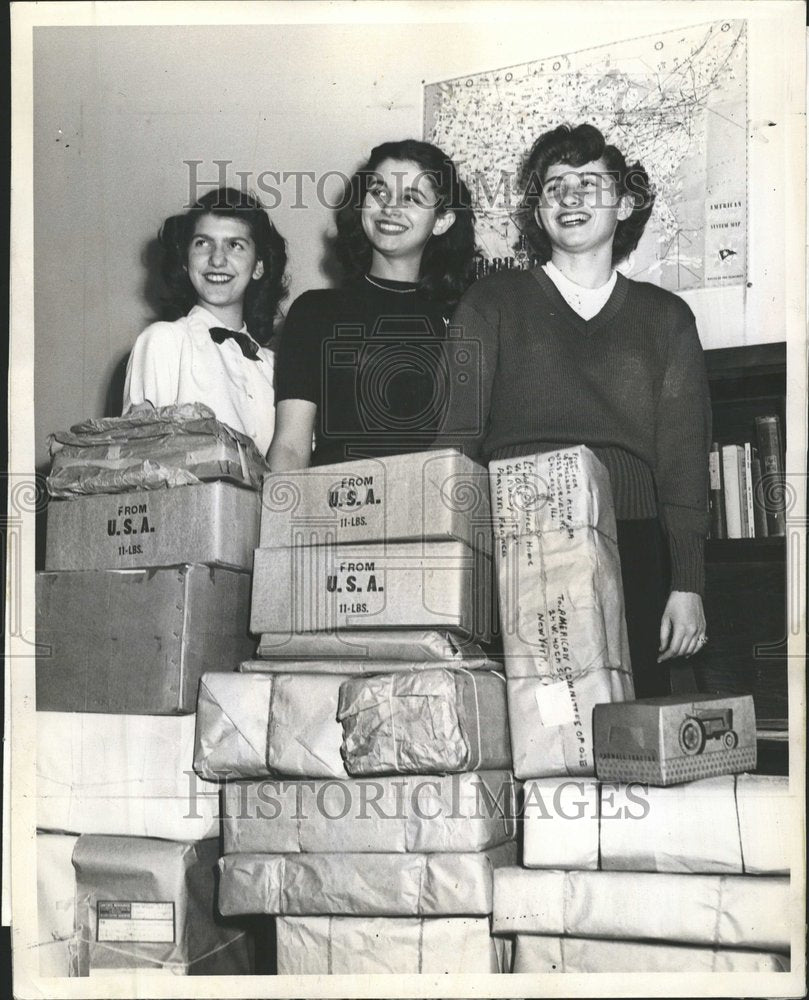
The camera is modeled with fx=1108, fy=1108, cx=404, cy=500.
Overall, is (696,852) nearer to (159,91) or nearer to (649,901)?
(649,901)

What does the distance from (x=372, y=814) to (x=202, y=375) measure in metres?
1.18

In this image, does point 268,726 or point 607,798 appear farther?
point 268,726

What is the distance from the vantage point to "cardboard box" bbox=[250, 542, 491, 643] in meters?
2.06

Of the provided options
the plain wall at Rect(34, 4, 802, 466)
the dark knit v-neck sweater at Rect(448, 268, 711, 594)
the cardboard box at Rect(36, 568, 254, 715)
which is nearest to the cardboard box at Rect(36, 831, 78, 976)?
the cardboard box at Rect(36, 568, 254, 715)

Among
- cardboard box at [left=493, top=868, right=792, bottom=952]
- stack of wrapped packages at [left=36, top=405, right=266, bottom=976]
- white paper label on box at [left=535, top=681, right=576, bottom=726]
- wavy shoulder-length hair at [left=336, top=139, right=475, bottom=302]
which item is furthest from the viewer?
wavy shoulder-length hair at [left=336, top=139, right=475, bottom=302]

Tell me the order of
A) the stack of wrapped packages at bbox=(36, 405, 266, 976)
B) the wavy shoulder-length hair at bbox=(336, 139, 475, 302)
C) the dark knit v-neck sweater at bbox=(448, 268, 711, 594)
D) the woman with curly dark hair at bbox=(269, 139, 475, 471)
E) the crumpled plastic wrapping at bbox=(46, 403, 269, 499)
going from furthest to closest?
the wavy shoulder-length hair at bbox=(336, 139, 475, 302) → the woman with curly dark hair at bbox=(269, 139, 475, 471) → the dark knit v-neck sweater at bbox=(448, 268, 711, 594) → the crumpled plastic wrapping at bbox=(46, 403, 269, 499) → the stack of wrapped packages at bbox=(36, 405, 266, 976)

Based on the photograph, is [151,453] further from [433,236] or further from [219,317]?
[433,236]

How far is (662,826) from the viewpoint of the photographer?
189cm

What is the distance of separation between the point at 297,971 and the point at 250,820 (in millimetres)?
282

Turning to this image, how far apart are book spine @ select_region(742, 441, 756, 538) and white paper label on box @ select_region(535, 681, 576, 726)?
71cm

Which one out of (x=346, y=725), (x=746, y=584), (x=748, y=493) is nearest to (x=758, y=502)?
(x=748, y=493)

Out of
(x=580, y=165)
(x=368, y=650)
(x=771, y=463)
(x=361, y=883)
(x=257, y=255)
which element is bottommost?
(x=361, y=883)

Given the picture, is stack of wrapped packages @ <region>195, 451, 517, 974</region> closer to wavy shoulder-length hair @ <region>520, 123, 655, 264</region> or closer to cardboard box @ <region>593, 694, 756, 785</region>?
cardboard box @ <region>593, 694, 756, 785</region>

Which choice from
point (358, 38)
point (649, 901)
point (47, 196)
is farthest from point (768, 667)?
point (47, 196)
